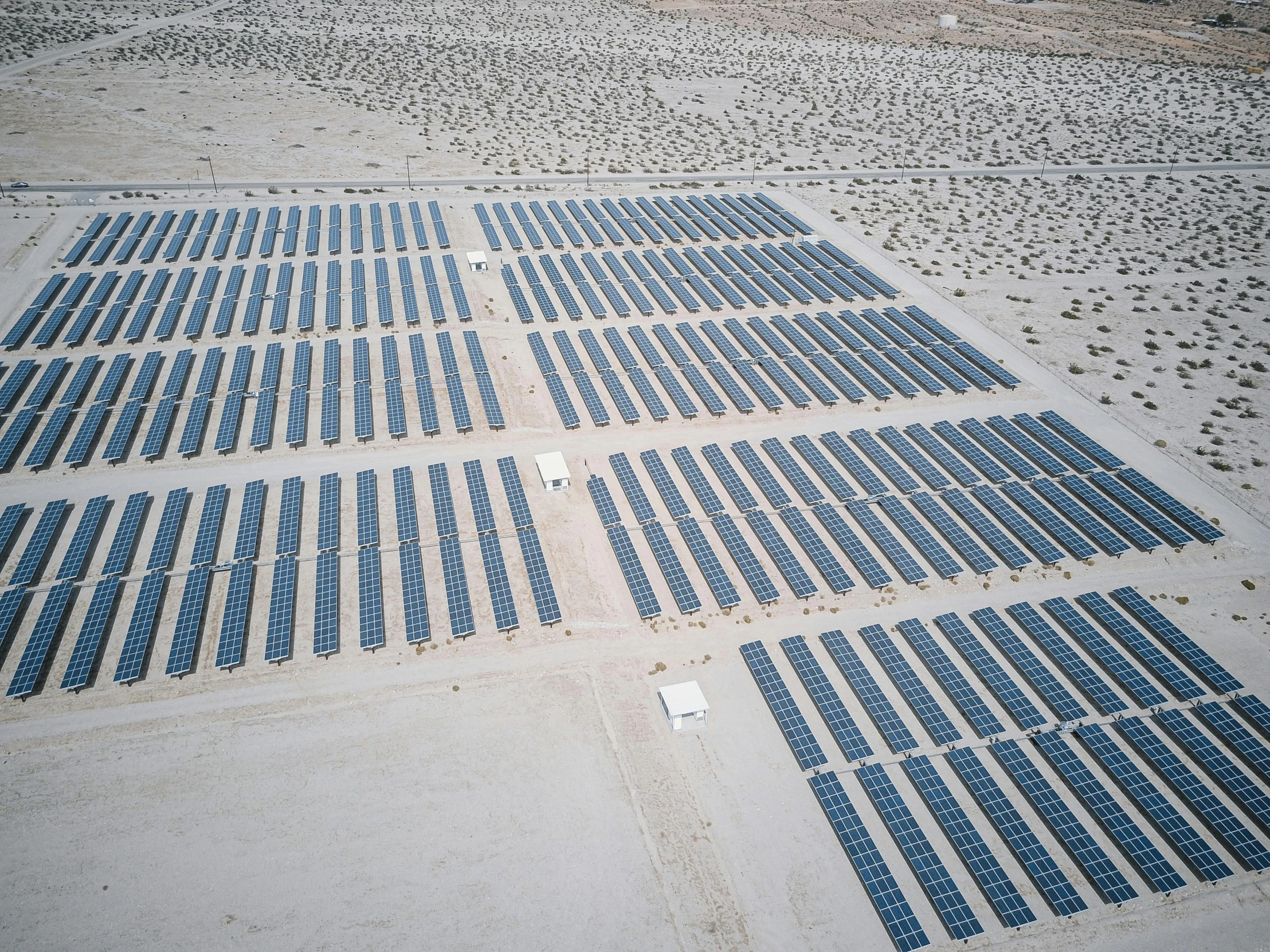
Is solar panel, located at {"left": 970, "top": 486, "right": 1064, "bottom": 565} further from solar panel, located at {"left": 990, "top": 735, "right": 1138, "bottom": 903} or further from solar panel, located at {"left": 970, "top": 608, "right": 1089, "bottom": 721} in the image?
solar panel, located at {"left": 990, "top": 735, "right": 1138, "bottom": 903}

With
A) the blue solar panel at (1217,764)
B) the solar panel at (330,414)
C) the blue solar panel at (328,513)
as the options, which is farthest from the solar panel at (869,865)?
the solar panel at (330,414)

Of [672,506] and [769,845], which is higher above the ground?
[672,506]

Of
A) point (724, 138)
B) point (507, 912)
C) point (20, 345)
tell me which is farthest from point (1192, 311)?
point (20, 345)

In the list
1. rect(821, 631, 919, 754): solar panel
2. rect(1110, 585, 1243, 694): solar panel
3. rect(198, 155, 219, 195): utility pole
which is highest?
rect(198, 155, 219, 195): utility pole

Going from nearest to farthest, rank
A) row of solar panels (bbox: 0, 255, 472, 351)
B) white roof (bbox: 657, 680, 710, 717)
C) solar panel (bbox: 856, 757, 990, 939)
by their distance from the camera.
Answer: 1. solar panel (bbox: 856, 757, 990, 939)
2. white roof (bbox: 657, 680, 710, 717)
3. row of solar panels (bbox: 0, 255, 472, 351)

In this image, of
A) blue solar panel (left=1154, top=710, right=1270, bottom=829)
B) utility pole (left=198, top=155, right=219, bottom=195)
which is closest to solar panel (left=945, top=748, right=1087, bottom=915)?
blue solar panel (left=1154, top=710, right=1270, bottom=829)

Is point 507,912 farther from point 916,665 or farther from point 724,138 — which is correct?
point 724,138

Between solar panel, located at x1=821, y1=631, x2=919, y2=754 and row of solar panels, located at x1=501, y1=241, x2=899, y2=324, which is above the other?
row of solar panels, located at x1=501, y1=241, x2=899, y2=324
